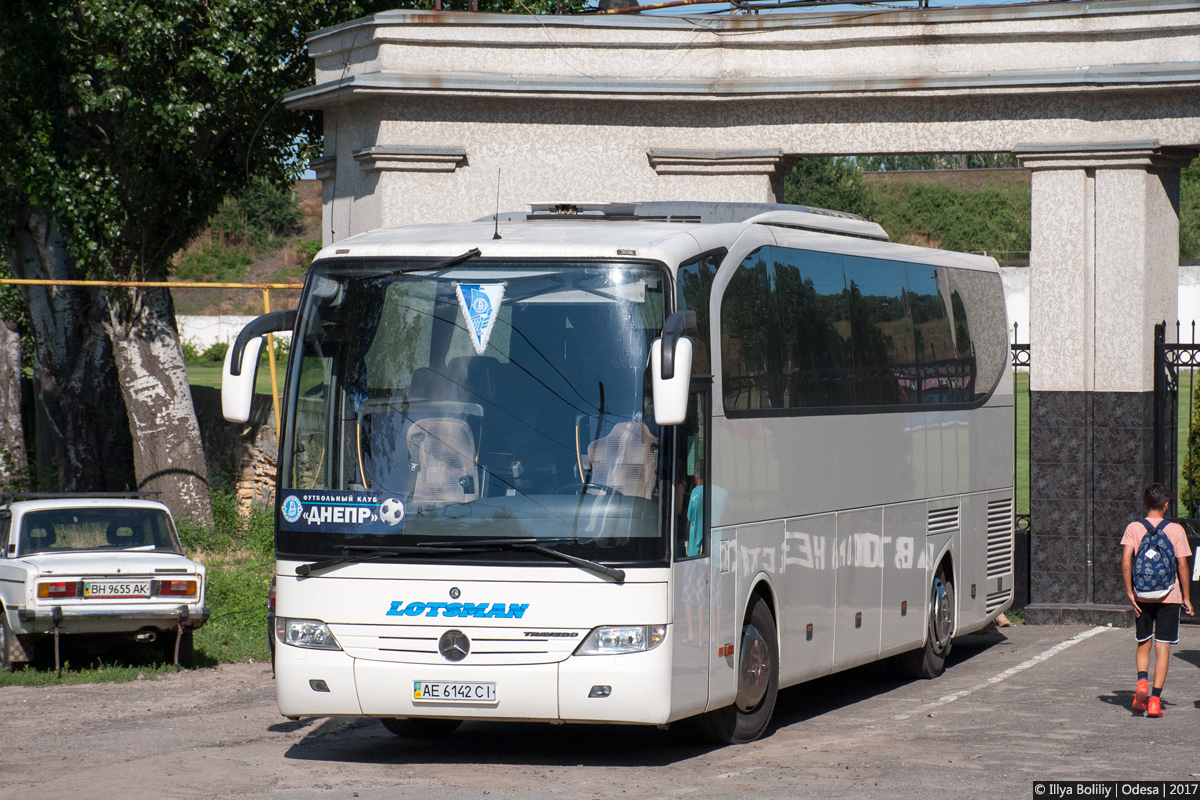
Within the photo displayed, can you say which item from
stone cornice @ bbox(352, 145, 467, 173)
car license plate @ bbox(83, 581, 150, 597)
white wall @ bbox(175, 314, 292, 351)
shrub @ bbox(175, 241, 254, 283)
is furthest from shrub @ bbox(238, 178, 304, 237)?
car license plate @ bbox(83, 581, 150, 597)

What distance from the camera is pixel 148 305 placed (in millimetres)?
20781

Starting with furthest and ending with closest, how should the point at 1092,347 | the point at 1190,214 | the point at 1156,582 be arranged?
the point at 1190,214, the point at 1092,347, the point at 1156,582

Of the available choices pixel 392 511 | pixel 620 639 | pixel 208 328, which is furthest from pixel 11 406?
pixel 208 328

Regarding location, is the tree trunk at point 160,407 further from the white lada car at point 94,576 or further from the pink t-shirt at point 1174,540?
the pink t-shirt at point 1174,540

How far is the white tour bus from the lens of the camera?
29.7 ft

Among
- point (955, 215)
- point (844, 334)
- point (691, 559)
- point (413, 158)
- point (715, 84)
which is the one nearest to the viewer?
point (691, 559)

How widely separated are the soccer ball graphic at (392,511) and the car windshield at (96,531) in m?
5.71

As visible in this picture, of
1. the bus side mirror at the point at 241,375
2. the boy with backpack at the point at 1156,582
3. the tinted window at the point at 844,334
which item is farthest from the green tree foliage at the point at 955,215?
the bus side mirror at the point at 241,375

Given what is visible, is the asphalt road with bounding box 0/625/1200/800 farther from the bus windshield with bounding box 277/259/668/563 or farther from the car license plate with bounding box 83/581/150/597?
the bus windshield with bounding box 277/259/668/563

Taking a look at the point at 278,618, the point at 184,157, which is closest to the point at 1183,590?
the point at 278,618

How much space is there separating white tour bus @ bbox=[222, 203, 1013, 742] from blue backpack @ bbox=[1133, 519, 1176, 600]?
2.51m

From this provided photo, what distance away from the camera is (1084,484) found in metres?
16.1

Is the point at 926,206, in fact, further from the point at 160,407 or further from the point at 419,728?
the point at 419,728

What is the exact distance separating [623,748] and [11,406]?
19086 millimetres
